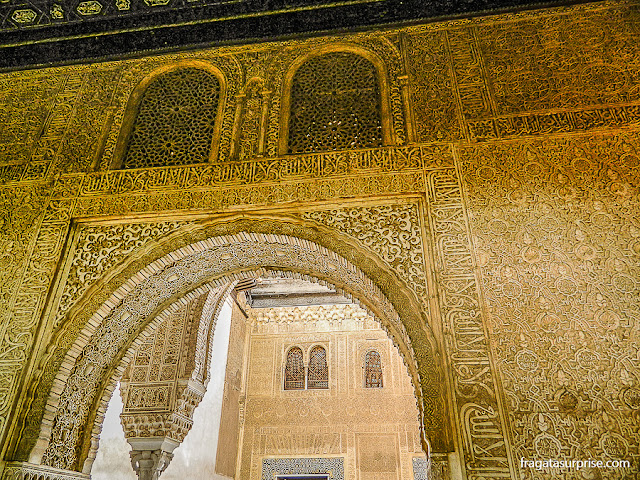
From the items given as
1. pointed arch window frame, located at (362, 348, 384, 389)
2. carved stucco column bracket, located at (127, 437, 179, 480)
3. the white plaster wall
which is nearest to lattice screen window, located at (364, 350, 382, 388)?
pointed arch window frame, located at (362, 348, 384, 389)

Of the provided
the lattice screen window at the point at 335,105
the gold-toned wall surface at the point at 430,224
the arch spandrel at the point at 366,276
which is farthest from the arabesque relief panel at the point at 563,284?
the lattice screen window at the point at 335,105

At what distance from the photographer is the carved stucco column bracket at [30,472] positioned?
8.79ft

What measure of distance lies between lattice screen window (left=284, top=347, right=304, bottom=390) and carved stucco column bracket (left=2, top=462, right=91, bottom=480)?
5.77 m

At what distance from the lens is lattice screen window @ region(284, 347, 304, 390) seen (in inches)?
339

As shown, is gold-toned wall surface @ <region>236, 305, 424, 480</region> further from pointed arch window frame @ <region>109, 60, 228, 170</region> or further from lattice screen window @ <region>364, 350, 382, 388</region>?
pointed arch window frame @ <region>109, 60, 228, 170</region>

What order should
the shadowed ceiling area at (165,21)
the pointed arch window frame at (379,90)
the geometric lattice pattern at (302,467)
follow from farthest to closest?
the geometric lattice pattern at (302,467) < the shadowed ceiling area at (165,21) < the pointed arch window frame at (379,90)

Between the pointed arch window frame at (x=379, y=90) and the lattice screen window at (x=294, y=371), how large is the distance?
5.95 metres

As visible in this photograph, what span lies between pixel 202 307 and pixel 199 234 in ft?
7.39

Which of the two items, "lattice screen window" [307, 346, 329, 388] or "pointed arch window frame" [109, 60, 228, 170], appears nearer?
"pointed arch window frame" [109, 60, 228, 170]

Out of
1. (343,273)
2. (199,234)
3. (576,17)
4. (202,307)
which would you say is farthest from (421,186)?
(202,307)

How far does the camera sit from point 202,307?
5.34 m

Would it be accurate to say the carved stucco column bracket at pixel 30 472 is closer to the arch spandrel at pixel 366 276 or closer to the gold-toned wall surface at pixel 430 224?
the gold-toned wall surface at pixel 430 224

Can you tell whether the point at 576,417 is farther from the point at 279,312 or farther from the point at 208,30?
the point at 279,312

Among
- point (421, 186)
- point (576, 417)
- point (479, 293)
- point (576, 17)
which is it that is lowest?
point (576, 417)
